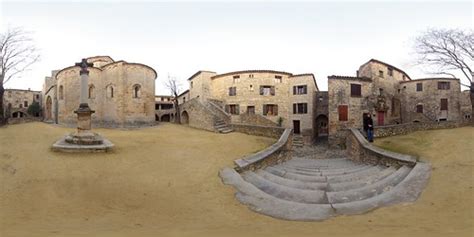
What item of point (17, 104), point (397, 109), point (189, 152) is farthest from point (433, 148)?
point (17, 104)

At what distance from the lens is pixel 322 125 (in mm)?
36344

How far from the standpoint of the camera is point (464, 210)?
8.04 metres

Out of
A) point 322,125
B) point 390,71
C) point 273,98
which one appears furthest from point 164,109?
point 390,71

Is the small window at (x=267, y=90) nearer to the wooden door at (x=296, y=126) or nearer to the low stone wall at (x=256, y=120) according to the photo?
the low stone wall at (x=256, y=120)

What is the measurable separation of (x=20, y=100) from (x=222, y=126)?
4188 centimetres

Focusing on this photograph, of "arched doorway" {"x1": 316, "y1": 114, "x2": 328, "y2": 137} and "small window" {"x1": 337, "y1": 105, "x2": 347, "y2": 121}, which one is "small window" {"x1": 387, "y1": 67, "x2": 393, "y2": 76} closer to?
"arched doorway" {"x1": 316, "y1": 114, "x2": 328, "y2": 137}

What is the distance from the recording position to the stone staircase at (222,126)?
24.8 metres

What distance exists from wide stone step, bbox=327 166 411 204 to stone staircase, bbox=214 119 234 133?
14.8 m

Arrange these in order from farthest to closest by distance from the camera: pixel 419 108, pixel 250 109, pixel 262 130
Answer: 1. pixel 419 108
2. pixel 250 109
3. pixel 262 130

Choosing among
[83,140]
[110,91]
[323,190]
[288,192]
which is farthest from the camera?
[110,91]

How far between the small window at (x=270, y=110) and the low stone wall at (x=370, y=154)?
14.8 meters

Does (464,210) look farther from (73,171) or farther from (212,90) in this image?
(212,90)

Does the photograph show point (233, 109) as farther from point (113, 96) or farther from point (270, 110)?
point (113, 96)

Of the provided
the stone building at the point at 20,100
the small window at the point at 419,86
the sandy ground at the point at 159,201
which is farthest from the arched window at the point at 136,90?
the small window at the point at 419,86
